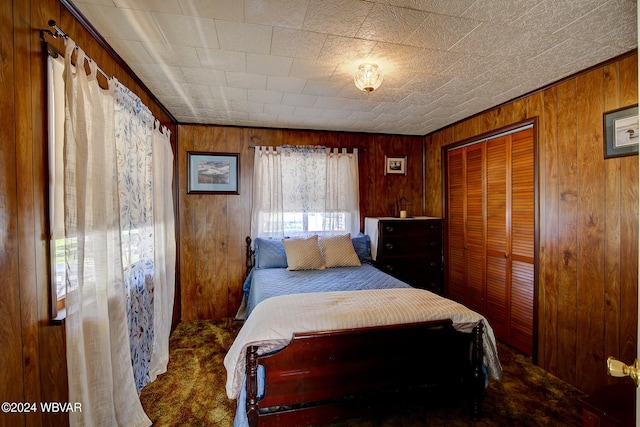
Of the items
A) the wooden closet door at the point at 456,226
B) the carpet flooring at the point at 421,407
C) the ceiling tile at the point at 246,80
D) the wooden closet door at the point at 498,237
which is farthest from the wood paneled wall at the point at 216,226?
the wooden closet door at the point at 498,237

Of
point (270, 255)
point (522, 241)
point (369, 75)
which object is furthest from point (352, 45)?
point (522, 241)

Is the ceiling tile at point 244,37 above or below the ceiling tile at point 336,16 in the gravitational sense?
above

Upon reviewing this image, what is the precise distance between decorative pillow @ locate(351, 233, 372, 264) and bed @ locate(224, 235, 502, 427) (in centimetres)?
140

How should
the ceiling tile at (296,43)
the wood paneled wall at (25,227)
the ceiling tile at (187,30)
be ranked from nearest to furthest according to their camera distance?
1. the wood paneled wall at (25,227)
2. the ceiling tile at (187,30)
3. the ceiling tile at (296,43)

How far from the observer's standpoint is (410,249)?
356 cm

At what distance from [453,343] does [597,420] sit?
700 mm

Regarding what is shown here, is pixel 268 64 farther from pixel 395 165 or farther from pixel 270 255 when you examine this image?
pixel 395 165

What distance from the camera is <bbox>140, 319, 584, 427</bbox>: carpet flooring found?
1.83 m

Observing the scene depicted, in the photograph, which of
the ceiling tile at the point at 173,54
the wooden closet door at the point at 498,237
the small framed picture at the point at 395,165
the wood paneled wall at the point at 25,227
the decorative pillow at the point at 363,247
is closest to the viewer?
the wood paneled wall at the point at 25,227

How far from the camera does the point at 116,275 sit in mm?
1613

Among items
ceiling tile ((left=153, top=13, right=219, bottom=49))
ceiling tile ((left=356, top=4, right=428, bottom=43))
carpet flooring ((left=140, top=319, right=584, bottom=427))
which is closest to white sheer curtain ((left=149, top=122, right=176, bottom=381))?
carpet flooring ((left=140, top=319, right=584, bottom=427))

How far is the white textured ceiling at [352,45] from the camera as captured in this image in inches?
57.0

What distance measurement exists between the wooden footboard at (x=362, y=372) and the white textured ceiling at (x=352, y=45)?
66.8 inches

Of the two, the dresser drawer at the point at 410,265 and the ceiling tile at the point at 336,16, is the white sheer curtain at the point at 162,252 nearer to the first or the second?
the ceiling tile at the point at 336,16
